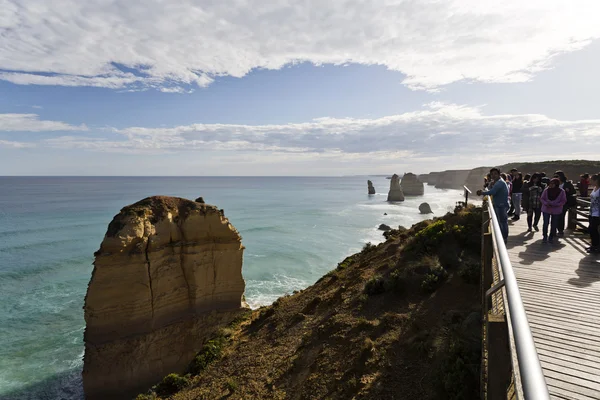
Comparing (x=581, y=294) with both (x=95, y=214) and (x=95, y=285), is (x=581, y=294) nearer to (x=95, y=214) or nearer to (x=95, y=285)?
(x=95, y=285)

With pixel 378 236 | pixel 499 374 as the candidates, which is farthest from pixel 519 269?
pixel 378 236

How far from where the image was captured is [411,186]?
14175 centimetres

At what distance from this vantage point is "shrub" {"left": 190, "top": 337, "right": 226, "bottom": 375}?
49.5ft

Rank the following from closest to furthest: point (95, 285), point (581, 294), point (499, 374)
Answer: point (499, 374) < point (581, 294) < point (95, 285)

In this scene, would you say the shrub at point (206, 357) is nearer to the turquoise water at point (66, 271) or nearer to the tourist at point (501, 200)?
the turquoise water at point (66, 271)

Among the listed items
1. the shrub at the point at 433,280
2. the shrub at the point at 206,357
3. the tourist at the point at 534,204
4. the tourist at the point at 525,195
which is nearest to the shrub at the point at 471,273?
the shrub at the point at 433,280

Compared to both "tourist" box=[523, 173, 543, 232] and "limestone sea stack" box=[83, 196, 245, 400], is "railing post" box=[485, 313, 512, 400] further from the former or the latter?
"limestone sea stack" box=[83, 196, 245, 400]

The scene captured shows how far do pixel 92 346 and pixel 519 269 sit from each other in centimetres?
2076

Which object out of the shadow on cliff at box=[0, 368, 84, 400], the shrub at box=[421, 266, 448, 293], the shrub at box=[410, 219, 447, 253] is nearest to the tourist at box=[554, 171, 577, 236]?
the shrub at box=[421, 266, 448, 293]

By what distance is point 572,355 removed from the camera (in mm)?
4645

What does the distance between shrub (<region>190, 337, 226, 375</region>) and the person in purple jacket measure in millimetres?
15216

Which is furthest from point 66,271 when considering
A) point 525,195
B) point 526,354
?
point 526,354

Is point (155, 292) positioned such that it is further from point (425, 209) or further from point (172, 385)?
point (425, 209)

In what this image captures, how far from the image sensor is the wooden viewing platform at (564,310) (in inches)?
167
